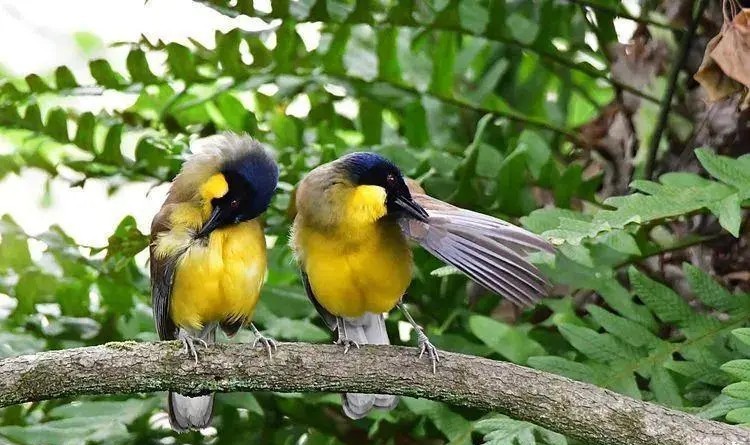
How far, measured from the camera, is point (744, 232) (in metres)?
2.61

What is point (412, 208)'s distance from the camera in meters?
2.25

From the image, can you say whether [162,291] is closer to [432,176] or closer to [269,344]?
[269,344]

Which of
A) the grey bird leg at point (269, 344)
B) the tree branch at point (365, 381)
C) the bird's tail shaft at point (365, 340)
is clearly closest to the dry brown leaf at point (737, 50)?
the tree branch at point (365, 381)

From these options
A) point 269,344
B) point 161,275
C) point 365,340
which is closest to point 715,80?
point 365,340

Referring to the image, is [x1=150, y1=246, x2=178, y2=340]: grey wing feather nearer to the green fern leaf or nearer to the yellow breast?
the yellow breast

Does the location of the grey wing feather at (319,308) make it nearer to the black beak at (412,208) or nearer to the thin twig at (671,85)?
the black beak at (412,208)

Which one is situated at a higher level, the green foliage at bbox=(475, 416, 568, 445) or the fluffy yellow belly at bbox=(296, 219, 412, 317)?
the fluffy yellow belly at bbox=(296, 219, 412, 317)

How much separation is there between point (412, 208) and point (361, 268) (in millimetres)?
219

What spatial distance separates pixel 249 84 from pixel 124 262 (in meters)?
0.57

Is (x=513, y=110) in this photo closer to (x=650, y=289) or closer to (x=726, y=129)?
(x=726, y=129)

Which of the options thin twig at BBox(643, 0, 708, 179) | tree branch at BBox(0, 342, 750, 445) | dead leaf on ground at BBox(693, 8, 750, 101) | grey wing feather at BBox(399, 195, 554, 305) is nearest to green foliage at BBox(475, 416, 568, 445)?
tree branch at BBox(0, 342, 750, 445)

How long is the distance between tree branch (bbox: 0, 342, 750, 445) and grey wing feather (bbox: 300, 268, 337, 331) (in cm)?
42

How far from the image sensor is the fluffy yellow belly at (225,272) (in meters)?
2.42

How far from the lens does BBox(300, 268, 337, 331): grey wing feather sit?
2535 mm
